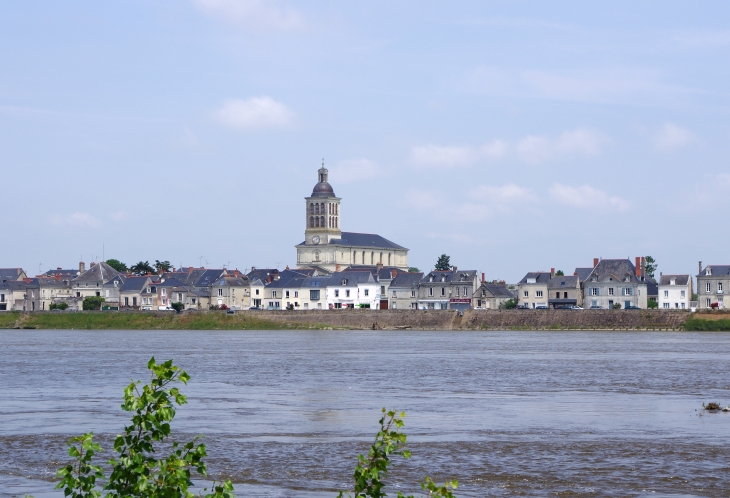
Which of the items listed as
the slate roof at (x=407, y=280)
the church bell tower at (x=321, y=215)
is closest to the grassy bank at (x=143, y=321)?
the slate roof at (x=407, y=280)

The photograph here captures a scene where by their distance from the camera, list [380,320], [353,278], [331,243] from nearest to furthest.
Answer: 1. [380,320]
2. [353,278]
3. [331,243]

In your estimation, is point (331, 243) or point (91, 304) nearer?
point (91, 304)

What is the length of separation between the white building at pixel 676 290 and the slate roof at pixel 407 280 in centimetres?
3030

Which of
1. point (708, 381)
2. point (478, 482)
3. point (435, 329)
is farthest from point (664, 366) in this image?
point (435, 329)

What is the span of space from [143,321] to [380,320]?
26542 mm

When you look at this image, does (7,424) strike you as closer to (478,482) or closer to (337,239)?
(478,482)

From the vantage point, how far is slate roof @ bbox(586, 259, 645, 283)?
116000 millimetres

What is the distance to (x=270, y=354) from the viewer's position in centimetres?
6075

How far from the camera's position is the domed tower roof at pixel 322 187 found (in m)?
174

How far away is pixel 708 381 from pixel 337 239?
13081cm

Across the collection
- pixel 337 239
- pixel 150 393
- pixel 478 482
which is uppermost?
pixel 337 239

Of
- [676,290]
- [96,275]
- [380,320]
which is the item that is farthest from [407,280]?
[96,275]

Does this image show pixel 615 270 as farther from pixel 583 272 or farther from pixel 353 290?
pixel 353 290

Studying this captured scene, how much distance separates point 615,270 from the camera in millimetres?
117000
